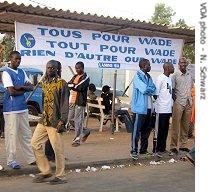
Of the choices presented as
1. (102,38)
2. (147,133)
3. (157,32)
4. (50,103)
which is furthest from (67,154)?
(157,32)

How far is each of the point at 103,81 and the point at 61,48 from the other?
42.1 feet

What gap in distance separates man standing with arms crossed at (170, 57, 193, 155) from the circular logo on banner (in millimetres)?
3162

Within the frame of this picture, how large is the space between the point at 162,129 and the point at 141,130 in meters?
0.63

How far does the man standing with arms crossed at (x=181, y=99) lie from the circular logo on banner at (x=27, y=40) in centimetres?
316

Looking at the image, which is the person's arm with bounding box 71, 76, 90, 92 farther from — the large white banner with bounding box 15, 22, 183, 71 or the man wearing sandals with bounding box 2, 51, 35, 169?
the man wearing sandals with bounding box 2, 51, 35, 169

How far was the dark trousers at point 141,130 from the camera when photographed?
834 centimetres

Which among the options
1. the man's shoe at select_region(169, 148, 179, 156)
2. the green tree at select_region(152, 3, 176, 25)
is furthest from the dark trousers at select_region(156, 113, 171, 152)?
the green tree at select_region(152, 3, 176, 25)

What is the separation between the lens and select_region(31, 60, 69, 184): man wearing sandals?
641 centimetres

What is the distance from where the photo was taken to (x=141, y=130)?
8.62 metres

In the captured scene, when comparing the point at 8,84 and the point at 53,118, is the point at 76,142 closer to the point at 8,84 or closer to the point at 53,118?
the point at 8,84

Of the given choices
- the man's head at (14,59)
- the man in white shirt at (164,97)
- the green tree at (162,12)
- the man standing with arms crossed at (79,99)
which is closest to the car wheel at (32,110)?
the man standing with arms crossed at (79,99)

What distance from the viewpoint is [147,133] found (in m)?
8.77

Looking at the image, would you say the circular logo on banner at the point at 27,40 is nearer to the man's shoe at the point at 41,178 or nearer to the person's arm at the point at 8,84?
the person's arm at the point at 8,84

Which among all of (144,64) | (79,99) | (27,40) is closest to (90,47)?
(79,99)
